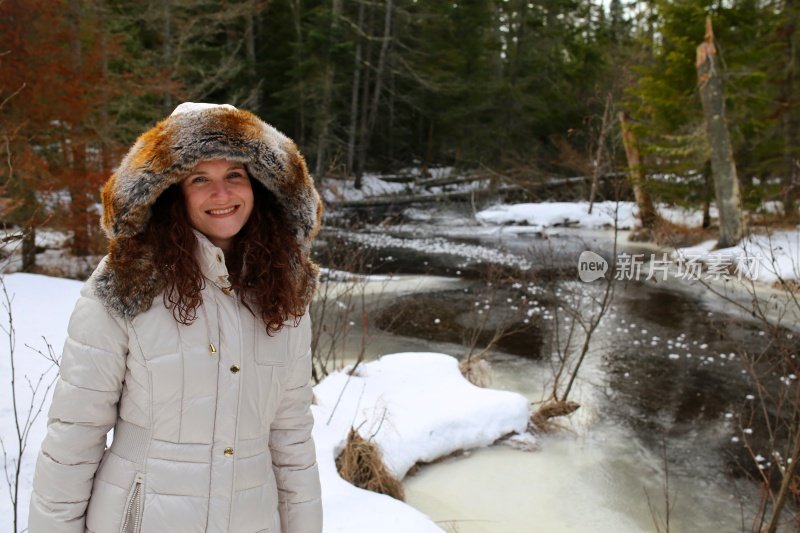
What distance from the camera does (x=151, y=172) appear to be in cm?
149

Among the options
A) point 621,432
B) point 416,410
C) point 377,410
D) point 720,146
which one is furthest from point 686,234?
point 377,410

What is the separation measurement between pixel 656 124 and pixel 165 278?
53.1 feet

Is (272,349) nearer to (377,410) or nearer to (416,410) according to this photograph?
(377,410)

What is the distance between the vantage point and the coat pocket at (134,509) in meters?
1.42

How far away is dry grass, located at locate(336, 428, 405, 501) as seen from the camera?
4109mm

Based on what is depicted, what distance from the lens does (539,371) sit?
273 inches

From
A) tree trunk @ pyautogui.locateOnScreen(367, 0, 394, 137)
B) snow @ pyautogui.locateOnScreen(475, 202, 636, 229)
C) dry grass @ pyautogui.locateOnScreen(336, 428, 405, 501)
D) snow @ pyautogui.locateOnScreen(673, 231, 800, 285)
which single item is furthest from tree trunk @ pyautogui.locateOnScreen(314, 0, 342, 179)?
dry grass @ pyautogui.locateOnScreen(336, 428, 405, 501)

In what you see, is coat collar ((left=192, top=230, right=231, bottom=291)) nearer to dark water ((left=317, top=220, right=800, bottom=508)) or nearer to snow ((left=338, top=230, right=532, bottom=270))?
dark water ((left=317, top=220, right=800, bottom=508))

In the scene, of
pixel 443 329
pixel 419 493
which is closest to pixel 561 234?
pixel 443 329

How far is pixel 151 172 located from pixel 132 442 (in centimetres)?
64

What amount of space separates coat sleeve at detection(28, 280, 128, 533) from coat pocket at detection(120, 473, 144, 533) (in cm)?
11

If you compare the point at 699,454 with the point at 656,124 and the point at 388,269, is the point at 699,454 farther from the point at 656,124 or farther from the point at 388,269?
the point at 656,124

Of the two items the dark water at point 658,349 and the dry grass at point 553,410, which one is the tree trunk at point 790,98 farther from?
the dry grass at point 553,410

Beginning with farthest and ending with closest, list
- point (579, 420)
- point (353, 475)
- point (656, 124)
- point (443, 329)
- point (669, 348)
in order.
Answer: point (656, 124)
point (443, 329)
point (669, 348)
point (579, 420)
point (353, 475)
